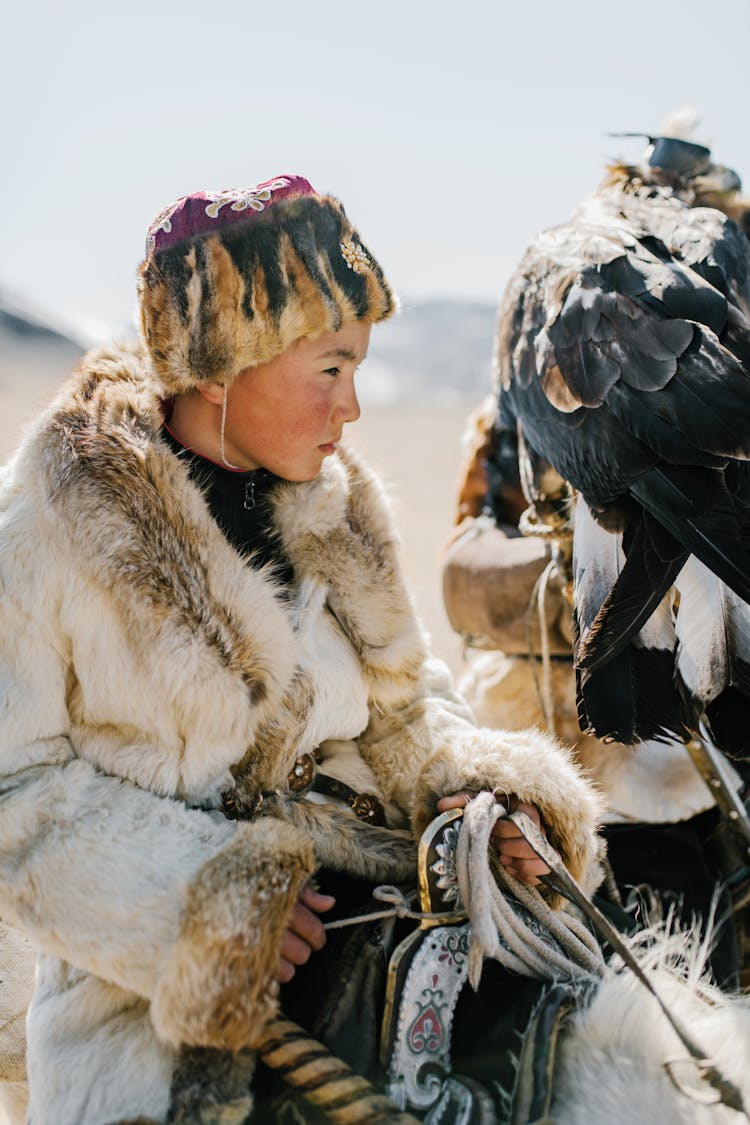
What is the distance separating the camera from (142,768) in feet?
4.26

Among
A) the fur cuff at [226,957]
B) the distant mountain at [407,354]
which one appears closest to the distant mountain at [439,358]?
the distant mountain at [407,354]

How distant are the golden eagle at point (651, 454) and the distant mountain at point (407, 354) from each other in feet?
51.8

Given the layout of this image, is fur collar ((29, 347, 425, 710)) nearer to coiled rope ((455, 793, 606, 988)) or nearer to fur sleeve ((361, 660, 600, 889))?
fur sleeve ((361, 660, 600, 889))

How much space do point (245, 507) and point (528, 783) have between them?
66 cm

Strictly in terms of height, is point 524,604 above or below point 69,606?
below

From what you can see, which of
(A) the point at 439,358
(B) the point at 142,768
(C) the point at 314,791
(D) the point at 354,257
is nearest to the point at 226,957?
(B) the point at 142,768

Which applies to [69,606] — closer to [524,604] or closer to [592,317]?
[592,317]

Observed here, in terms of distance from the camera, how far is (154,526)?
1.32 meters

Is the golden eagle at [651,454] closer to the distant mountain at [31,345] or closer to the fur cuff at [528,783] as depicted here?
the fur cuff at [528,783]

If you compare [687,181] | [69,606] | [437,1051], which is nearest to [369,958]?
[437,1051]

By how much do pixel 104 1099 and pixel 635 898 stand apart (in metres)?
1.39

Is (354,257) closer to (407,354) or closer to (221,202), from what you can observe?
(221,202)

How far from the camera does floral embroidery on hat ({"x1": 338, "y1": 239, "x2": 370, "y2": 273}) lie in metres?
1.50

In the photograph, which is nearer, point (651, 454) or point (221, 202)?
point (221, 202)
